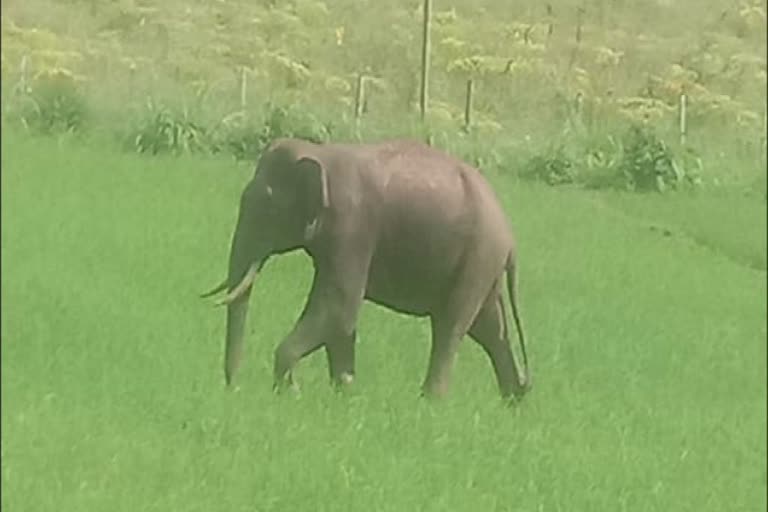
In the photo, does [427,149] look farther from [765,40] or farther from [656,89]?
[765,40]

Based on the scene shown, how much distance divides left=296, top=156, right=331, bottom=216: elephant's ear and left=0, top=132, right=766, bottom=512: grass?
0.09 ft

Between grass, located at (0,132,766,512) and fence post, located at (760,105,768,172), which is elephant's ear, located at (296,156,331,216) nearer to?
grass, located at (0,132,766,512)

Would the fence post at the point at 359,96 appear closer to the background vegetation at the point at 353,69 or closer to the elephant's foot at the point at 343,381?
the background vegetation at the point at 353,69

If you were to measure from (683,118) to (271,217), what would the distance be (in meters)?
0.28

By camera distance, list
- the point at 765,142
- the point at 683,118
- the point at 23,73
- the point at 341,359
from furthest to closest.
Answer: the point at 765,142
the point at 683,118
the point at 341,359
the point at 23,73

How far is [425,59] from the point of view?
88 cm

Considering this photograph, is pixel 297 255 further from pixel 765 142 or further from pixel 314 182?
pixel 765 142

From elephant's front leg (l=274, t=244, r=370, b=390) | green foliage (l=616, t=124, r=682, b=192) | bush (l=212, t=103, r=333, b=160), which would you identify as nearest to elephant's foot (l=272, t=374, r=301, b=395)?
elephant's front leg (l=274, t=244, r=370, b=390)

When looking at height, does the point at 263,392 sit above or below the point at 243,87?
below

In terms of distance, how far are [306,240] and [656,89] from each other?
22cm

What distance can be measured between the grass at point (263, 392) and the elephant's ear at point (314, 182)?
3cm

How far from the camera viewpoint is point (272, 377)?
2.85ft

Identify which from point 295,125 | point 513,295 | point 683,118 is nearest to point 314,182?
point 295,125

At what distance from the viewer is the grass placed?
0.77 meters
